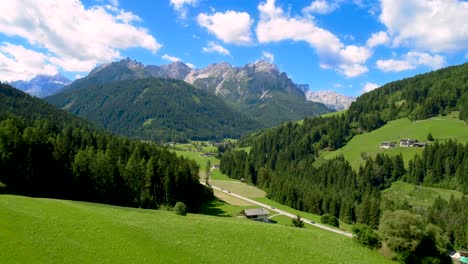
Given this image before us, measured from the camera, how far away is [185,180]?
108500 millimetres

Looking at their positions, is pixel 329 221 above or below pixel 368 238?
below

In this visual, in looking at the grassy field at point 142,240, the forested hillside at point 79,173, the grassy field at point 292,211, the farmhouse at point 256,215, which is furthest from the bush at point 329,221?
the grassy field at point 142,240

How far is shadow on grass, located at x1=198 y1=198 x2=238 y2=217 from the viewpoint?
Result: 102562mm

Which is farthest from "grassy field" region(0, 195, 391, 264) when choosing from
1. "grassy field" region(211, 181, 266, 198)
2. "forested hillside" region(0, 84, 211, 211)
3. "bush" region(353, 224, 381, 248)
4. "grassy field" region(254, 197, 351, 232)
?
"grassy field" region(211, 181, 266, 198)

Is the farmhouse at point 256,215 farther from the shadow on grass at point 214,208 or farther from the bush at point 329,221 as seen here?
the bush at point 329,221

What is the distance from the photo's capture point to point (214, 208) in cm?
10994

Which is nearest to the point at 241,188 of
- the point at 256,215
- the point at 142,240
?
the point at 256,215

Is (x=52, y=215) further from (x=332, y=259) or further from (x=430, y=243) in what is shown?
(x=430, y=243)

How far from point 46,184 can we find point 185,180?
44.4m

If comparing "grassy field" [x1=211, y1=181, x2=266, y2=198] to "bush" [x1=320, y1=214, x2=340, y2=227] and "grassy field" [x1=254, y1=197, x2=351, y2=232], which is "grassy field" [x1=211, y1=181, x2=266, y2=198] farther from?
"bush" [x1=320, y1=214, x2=340, y2=227]

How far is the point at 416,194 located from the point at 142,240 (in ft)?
512

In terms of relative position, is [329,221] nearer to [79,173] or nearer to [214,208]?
[214,208]

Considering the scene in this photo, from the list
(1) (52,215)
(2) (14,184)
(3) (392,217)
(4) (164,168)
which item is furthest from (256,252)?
(4) (164,168)

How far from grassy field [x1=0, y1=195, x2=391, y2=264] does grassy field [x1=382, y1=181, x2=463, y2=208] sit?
119840 millimetres
